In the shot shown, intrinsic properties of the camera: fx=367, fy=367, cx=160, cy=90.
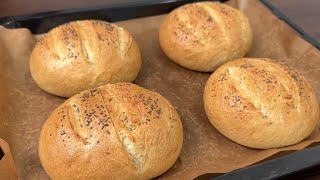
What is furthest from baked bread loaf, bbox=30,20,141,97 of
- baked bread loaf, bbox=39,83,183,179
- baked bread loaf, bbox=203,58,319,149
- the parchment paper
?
baked bread loaf, bbox=203,58,319,149

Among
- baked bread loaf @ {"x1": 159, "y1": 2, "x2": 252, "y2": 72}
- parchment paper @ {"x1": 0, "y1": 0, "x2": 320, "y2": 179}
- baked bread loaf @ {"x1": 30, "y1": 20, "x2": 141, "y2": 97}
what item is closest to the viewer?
parchment paper @ {"x1": 0, "y1": 0, "x2": 320, "y2": 179}

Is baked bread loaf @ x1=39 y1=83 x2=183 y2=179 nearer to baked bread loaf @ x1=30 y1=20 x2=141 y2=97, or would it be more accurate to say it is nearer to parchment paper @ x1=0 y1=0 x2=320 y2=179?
parchment paper @ x1=0 y1=0 x2=320 y2=179

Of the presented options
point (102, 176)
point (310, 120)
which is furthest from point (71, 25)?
point (310, 120)

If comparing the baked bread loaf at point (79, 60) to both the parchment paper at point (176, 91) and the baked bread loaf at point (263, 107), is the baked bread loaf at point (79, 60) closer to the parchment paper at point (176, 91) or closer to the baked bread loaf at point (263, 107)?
the parchment paper at point (176, 91)

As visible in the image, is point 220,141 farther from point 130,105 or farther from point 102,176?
point 102,176

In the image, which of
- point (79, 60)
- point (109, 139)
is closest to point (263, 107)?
point (109, 139)

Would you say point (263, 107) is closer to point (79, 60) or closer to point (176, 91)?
point (176, 91)
